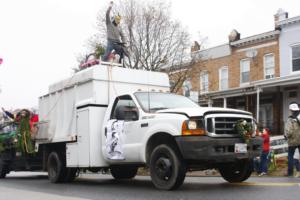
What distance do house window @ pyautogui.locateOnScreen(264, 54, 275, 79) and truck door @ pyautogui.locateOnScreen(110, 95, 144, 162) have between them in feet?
70.4

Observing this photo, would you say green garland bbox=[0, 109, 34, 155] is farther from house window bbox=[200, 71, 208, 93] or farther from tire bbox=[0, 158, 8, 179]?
house window bbox=[200, 71, 208, 93]

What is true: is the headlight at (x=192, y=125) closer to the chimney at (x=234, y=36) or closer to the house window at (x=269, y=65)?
the house window at (x=269, y=65)

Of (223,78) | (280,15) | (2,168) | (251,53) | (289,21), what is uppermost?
(280,15)

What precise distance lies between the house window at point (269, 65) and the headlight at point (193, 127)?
888 inches

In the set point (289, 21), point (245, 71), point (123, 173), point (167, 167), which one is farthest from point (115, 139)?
point (245, 71)

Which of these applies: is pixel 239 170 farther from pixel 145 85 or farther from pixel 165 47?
pixel 165 47

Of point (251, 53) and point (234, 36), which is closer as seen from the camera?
point (251, 53)

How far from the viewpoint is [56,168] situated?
11.9 meters

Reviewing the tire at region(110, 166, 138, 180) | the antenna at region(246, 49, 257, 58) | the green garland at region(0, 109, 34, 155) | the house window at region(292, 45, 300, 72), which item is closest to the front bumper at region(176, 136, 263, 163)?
the tire at region(110, 166, 138, 180)

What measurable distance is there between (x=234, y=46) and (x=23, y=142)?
69.8 feet

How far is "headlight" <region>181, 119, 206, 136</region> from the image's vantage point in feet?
26.2

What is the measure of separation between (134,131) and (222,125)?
1851mm

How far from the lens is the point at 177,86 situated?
26.8 metres

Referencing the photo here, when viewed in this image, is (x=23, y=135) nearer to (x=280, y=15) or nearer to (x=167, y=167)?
(x=167, y=167)
